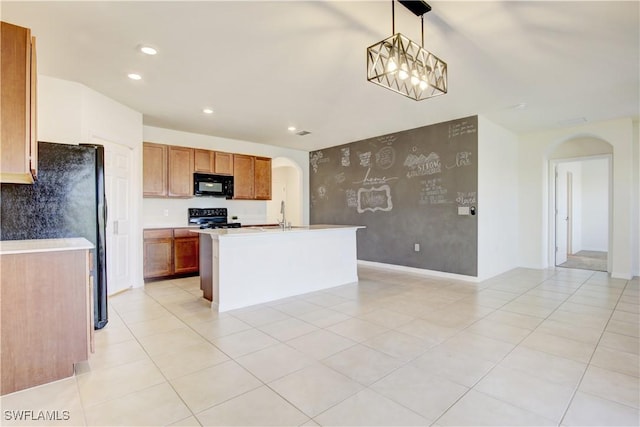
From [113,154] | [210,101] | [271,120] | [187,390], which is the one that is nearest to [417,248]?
[271,120]

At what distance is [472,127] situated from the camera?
495 centimetres

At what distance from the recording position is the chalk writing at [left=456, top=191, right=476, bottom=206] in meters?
4.96

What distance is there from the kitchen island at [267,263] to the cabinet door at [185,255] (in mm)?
1471

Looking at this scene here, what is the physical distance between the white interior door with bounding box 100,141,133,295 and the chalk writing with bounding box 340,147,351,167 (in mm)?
4032

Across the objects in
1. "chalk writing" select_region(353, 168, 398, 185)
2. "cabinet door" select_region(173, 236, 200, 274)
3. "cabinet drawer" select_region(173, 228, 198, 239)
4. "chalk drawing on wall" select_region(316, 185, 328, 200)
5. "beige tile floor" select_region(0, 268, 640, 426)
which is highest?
"chalk writing" select_region(353, 168, 398, 185)

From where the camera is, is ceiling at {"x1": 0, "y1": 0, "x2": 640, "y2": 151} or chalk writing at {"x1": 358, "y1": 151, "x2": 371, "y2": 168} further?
chalk writing at {"x1": 358, "y1": 151, "x2": 371, "y2": 168}

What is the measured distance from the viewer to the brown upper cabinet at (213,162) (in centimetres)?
577

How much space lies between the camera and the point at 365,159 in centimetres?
655

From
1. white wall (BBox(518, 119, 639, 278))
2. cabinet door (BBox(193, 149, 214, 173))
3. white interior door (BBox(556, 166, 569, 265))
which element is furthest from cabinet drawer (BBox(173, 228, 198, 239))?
white interior door (BBox(556, 166, 569, 265))

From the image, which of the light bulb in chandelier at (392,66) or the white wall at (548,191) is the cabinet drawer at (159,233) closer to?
the light bulb in chandelier at (392,66)

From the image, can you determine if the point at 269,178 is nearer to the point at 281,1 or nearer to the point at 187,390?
the point at 281,1

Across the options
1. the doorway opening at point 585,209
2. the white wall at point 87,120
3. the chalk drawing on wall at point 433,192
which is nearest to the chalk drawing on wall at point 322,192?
the chalk drawing on wall at point 433,192

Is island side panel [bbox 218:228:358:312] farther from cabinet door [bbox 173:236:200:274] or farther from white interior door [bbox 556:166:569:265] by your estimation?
white interior door [bbox 556:166:569:265]

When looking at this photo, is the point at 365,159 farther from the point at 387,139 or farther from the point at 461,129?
the point at 461,129
